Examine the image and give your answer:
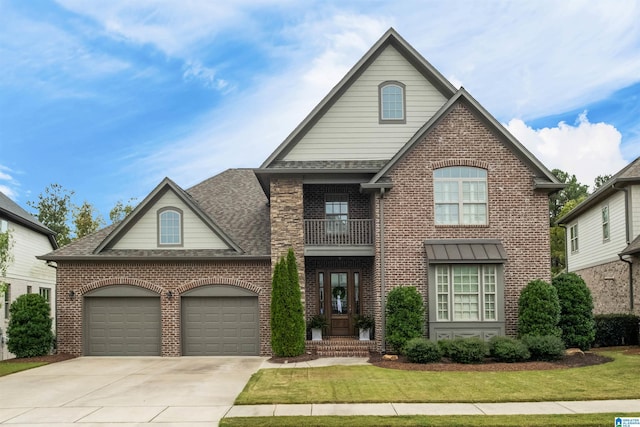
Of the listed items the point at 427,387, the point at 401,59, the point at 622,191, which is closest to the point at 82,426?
the point at 427,387

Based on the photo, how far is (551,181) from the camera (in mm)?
20141

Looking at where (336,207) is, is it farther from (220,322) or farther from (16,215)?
(16,215)

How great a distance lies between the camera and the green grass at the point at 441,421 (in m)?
10.1

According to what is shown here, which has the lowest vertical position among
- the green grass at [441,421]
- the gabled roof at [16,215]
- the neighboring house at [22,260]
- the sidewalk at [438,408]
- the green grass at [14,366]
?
the green grass at [14,366]

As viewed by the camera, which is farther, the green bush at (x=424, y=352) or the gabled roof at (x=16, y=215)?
the gabled roof at (x=16, y=215)

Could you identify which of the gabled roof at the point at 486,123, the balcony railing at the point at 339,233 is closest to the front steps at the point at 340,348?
the balcony railing at the point at 339,233

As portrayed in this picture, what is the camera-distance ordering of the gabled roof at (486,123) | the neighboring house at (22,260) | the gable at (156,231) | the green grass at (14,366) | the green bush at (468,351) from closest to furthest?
the green bush at (468,351)
the green grass at (14,366)
the gabled roof at (486,123)
the gable at (156,231)
the neighboring house at (22,260)

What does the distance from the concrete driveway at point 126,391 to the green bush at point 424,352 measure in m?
4.45

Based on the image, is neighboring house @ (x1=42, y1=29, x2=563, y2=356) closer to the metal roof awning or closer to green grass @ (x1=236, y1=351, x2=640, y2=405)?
the metal roof awning

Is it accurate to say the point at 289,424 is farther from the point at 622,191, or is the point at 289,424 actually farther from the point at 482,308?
the point at 622,191

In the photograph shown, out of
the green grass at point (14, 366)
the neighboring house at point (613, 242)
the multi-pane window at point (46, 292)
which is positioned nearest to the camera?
the green grass at point (14, 366)

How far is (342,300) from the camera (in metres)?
22.3

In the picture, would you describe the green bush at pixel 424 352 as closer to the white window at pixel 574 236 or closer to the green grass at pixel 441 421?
the green grass at pixel 441 421

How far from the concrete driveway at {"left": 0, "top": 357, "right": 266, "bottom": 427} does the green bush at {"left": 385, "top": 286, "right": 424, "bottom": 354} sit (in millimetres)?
4188
